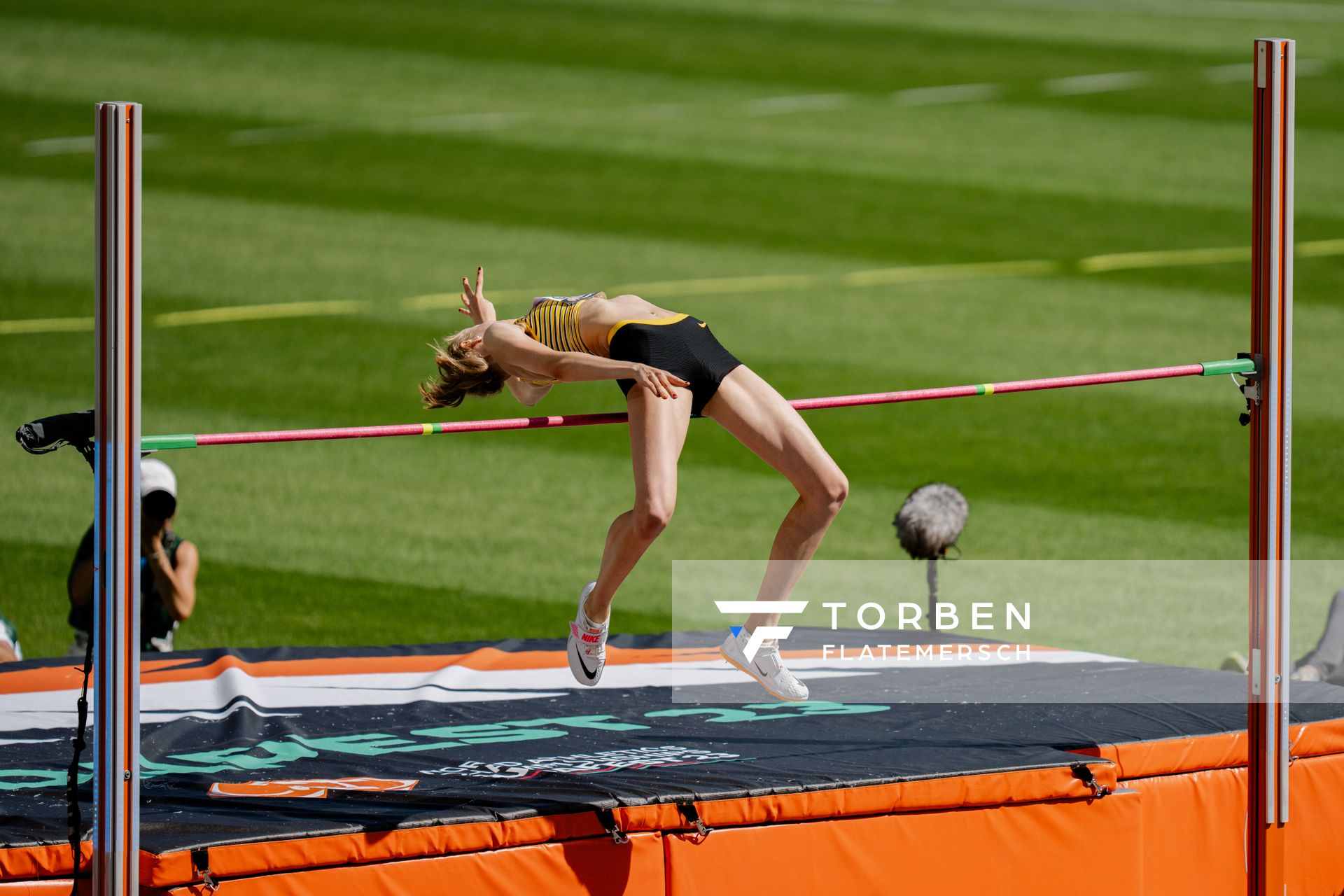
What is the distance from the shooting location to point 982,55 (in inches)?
705

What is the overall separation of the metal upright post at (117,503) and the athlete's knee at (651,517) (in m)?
1.54

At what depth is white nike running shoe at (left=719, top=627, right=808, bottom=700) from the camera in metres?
5.78

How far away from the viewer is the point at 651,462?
530 cm

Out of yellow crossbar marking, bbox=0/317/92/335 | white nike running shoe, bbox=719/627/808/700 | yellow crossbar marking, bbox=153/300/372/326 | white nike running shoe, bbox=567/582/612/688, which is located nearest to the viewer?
white nike running shoe, bbox=567/582/612/688

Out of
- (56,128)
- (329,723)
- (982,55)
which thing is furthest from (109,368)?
(982,55)

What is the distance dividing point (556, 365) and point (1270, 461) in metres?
2.20

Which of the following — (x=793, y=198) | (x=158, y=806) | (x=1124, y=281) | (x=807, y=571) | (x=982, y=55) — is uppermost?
(x=982, y=55)

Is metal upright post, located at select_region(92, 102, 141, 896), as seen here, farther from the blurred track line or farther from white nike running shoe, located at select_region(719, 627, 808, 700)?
the blurred track line

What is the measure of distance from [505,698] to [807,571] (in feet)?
10.7

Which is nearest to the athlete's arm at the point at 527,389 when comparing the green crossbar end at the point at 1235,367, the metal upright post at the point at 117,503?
the metal upright post at the point at 117,503

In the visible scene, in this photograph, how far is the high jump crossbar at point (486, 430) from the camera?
164 inches

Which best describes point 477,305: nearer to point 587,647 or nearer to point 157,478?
point 587,647

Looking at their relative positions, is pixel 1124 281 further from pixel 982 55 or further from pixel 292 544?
pixel 292 544

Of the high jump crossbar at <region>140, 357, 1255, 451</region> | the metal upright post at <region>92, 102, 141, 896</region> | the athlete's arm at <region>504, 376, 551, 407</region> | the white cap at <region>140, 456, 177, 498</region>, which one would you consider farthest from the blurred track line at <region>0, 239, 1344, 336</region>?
the metal upright post at <region>92, 102, 141, 896</region>
